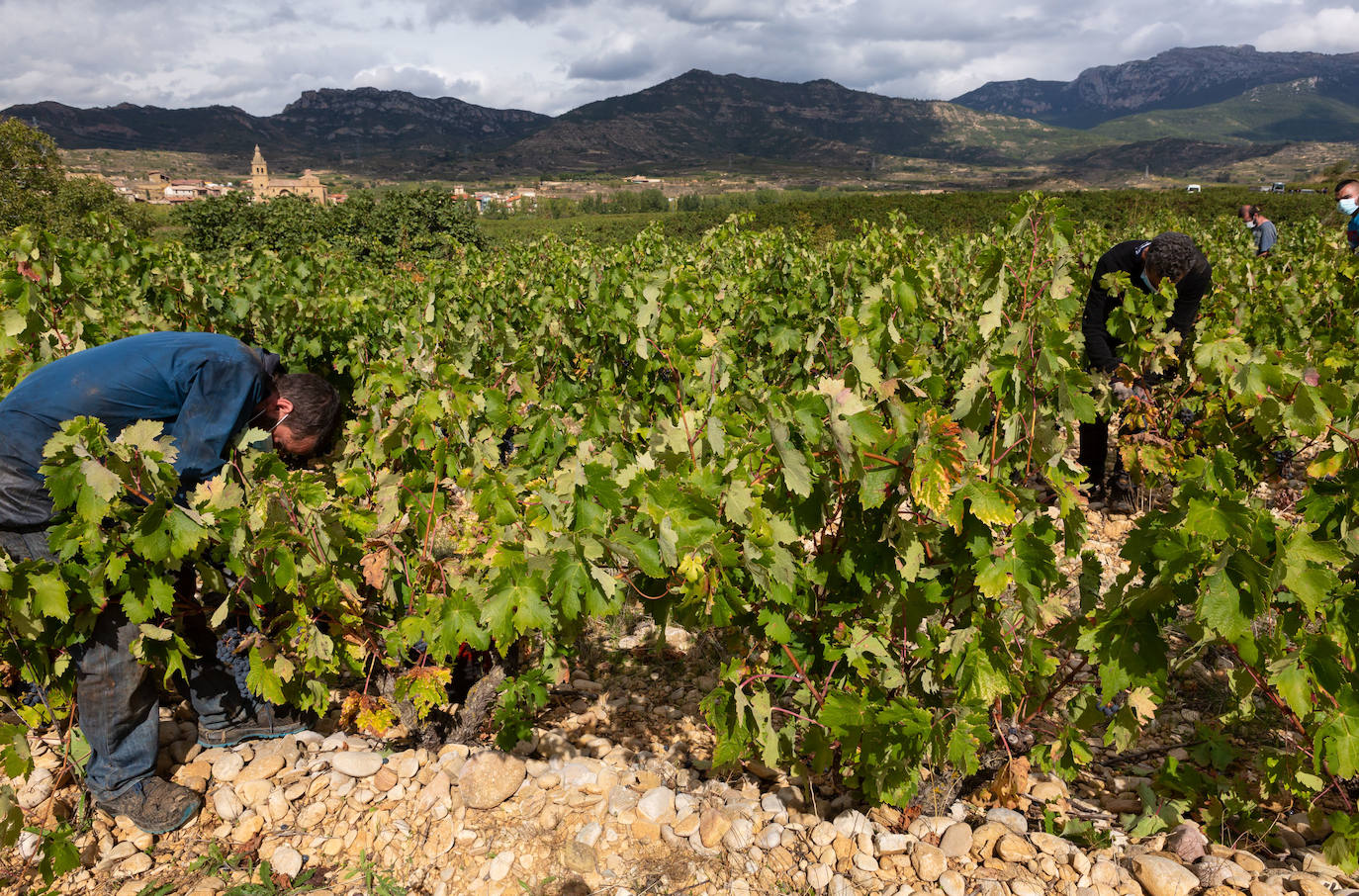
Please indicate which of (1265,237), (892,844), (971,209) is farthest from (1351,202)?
(971,209)

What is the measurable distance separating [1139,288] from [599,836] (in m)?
4.41

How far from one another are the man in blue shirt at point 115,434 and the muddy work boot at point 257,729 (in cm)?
30

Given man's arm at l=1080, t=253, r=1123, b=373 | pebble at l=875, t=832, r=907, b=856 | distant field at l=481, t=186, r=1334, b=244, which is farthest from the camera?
distant field at l=481, t=186, r=1334, b=244

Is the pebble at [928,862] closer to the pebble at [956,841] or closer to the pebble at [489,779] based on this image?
the pebble at [956,841]

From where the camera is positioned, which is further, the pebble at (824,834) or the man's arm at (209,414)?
the man's arm at (209,414)

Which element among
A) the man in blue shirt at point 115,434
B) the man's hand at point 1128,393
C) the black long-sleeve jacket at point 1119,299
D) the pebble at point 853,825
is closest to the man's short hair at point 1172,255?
the black long-sleeve jacket at point 1119,299

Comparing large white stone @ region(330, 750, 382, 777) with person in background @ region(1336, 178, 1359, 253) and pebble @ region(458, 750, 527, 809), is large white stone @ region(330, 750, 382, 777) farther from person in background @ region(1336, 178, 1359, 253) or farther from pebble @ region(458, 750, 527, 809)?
person in background @ region(1336, 178, 1359, 253)

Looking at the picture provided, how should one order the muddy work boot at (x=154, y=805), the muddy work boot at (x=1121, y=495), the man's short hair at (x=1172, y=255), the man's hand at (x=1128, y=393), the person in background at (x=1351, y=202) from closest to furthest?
the muddy work boot at (x=154, y=805)
the man's short hair at (x=1172, y=255)
the man's hand at (x=1128, y=393)
the muddy work boot at (x=1121, y=495)
the person in background at (x=1351, y=202)

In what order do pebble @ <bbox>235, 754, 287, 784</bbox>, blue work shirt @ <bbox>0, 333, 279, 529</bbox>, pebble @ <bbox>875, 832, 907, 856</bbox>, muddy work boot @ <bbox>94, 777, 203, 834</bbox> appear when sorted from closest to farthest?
pebble @ <bbox>875, 832, 907, 856</bbox>
blue work shirt @ <bbox>0, 333, 279, 529</bbox>
muddy work boot @ <bbox>94, 777, 203, 834</bbox>
pebble @ <bbox>235, 754, 287, 784</bbox>

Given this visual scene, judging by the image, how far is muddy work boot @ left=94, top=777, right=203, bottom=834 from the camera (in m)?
2.55

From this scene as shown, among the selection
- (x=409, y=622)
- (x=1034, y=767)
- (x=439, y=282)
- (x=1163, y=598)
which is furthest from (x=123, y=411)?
(x=439, y=282)

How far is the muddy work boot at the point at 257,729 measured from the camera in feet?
9.76

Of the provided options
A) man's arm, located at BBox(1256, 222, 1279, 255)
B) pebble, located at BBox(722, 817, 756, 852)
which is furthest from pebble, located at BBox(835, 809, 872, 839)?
man's arm, located at BBox(1256, 222, 1279, 255)

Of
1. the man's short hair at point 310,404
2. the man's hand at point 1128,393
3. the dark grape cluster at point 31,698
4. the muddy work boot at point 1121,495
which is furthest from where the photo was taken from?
the muddy work boot at point 1121,495
